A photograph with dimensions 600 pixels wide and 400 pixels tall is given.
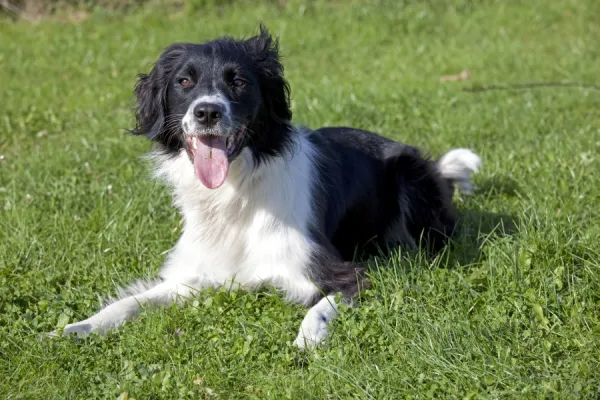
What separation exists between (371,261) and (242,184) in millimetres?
927

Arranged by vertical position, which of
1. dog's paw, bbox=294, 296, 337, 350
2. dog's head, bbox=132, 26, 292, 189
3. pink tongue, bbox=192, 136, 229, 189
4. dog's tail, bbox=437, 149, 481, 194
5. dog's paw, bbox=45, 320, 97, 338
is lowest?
dog's paw, bbox=45, 320, 97, 338

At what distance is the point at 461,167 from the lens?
539 cm

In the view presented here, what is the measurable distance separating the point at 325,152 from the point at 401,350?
1.45 meters

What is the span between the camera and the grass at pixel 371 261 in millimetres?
3350

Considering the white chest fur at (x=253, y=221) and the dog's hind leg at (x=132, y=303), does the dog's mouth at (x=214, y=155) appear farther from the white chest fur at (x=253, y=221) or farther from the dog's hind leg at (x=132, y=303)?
the dog's hind leg at (x=132, y=303)

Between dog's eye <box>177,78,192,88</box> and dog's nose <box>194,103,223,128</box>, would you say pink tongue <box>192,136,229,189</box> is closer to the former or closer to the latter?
dog's nose <box>194,103,223,128</box>

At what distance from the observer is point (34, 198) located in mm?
5316

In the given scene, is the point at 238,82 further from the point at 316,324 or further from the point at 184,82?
the point at 316,324

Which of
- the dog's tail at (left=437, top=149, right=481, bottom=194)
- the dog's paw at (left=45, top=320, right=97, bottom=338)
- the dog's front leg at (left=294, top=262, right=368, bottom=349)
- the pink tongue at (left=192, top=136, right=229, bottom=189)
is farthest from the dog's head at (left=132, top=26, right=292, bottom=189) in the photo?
the dog's tail at (left=437, top=149, right=481, bottom=194)

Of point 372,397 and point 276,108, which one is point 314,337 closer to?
point 372,397

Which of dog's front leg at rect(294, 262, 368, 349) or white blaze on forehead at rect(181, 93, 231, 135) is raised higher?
white blaze on forehead at rect(181, 93, 231, 135)

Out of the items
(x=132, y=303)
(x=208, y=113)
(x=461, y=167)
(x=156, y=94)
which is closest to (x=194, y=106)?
(x=208, y=113)

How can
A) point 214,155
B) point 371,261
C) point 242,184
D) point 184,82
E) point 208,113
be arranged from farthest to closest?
point 371,261
point 242,184
point 184,82
point 214,155
point 208,113

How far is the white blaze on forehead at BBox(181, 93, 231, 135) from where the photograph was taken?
3.73 metres
